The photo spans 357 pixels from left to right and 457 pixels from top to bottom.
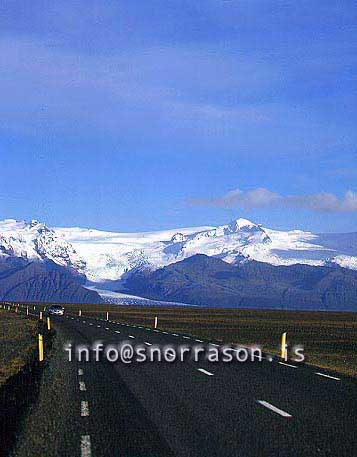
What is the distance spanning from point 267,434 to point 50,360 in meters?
14.8

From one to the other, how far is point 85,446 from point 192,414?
3440 millimetres

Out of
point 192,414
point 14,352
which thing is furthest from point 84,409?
point 14,352

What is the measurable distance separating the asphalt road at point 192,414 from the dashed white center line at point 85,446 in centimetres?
2

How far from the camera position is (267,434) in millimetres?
11734

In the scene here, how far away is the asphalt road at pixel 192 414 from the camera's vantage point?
1073 centimetres

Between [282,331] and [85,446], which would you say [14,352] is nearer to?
[85,446]

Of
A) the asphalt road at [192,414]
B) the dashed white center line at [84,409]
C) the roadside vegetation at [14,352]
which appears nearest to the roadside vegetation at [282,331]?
the asphalt road at [192,414]

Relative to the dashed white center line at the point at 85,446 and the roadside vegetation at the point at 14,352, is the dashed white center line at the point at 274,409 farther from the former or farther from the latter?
the roadside vegetation at the point at 14,352

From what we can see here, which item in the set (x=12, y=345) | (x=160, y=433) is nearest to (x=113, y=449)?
(x=160, y=433)

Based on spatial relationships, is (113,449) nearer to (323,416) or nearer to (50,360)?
(323,416)

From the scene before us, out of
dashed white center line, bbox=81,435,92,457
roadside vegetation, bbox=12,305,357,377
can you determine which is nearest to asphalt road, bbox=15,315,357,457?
dashed white center line, bbox=81,435,92,457

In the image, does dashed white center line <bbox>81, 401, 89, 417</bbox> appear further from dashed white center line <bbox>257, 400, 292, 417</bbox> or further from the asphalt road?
dashed white center line <bbox>257, 400, 292, 417</bbox>

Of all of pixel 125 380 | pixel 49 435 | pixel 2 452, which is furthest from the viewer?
pixel 125 380

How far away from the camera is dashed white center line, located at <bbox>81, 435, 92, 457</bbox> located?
33.6 ft
